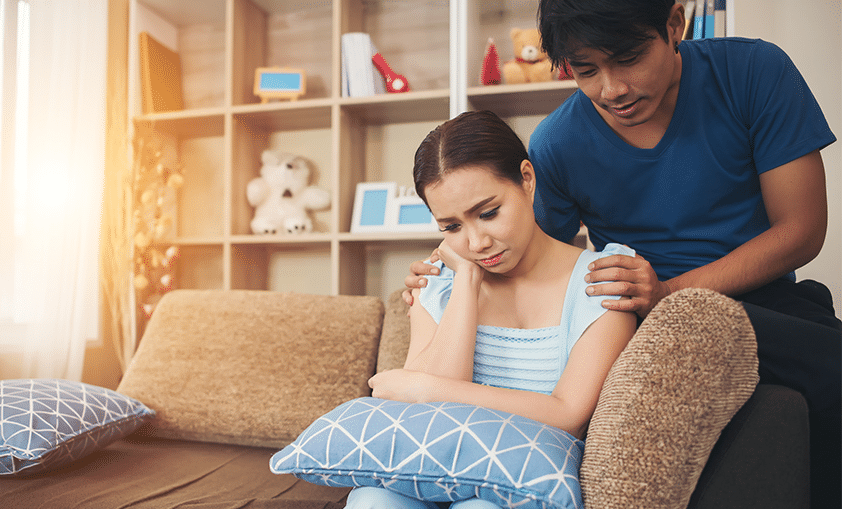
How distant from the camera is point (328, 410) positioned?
4.73 feet

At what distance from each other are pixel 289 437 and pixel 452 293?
0.67 meters

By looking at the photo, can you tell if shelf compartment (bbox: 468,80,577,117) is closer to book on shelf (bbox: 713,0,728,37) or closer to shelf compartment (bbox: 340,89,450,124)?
shelf compartment (bbox: 340,89,450,124)

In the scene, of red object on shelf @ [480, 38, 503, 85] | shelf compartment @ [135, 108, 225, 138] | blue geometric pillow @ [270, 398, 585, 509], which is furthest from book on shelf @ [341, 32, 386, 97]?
blue geometric pillow @ [270, 398, 585, 509]

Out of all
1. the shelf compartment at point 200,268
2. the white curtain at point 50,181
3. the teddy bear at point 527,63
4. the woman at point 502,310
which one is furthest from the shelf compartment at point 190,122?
the woman at point 502,310

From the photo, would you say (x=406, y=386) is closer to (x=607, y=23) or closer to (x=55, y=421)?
(x=607, y=23)

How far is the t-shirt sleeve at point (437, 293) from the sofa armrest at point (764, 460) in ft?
1.92

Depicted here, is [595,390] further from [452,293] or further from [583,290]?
[452,293]

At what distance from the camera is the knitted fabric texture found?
672 millimetres

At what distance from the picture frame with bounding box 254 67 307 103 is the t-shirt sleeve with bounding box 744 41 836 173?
180 cm

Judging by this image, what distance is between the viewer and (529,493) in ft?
2.37

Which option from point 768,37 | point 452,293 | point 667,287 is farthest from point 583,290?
point 768,37

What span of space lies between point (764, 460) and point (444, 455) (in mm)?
400

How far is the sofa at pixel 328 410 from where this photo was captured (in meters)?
0.68

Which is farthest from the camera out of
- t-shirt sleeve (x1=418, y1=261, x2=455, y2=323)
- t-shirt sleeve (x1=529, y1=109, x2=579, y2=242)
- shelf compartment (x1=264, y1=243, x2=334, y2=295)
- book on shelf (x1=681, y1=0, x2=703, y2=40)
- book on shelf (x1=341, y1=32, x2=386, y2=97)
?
shelf compartment (x1=264, y1=243, x2=334, y2=295)
